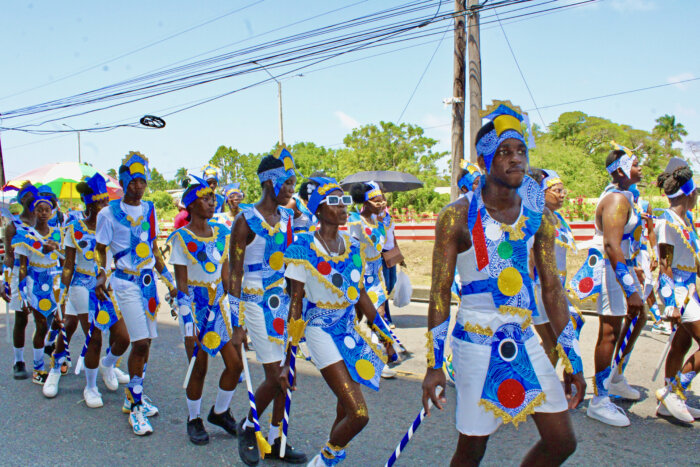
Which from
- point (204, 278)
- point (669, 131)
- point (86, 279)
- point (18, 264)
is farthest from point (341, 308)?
point (669, 131)

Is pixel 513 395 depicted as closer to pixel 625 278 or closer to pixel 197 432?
pixel 625 278

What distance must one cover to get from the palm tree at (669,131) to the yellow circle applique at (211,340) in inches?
2618

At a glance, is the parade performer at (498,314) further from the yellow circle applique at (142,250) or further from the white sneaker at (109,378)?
the white sneaker at (109,378)

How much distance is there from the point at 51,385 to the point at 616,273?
18.1 ft

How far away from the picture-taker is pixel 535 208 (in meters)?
2.83

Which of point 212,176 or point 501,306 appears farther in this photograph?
point 212,176

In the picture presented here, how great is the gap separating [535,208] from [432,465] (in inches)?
82.8

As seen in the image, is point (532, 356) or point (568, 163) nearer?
point (532, 356)

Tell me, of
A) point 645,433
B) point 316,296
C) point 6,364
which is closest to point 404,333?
point 645,433

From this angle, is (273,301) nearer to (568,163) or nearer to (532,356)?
(532,356)

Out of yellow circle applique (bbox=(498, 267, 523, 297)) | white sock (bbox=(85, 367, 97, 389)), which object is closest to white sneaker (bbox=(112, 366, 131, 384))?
white sock (bbox=(85, 367, 97, 389))

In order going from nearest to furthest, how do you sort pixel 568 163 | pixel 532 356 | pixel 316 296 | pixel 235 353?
pixel 532 356, pixel 316 296, pixel 235 353, pixel 568 163

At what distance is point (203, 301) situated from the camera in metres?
4.59

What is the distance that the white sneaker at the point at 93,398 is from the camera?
5.33 m
